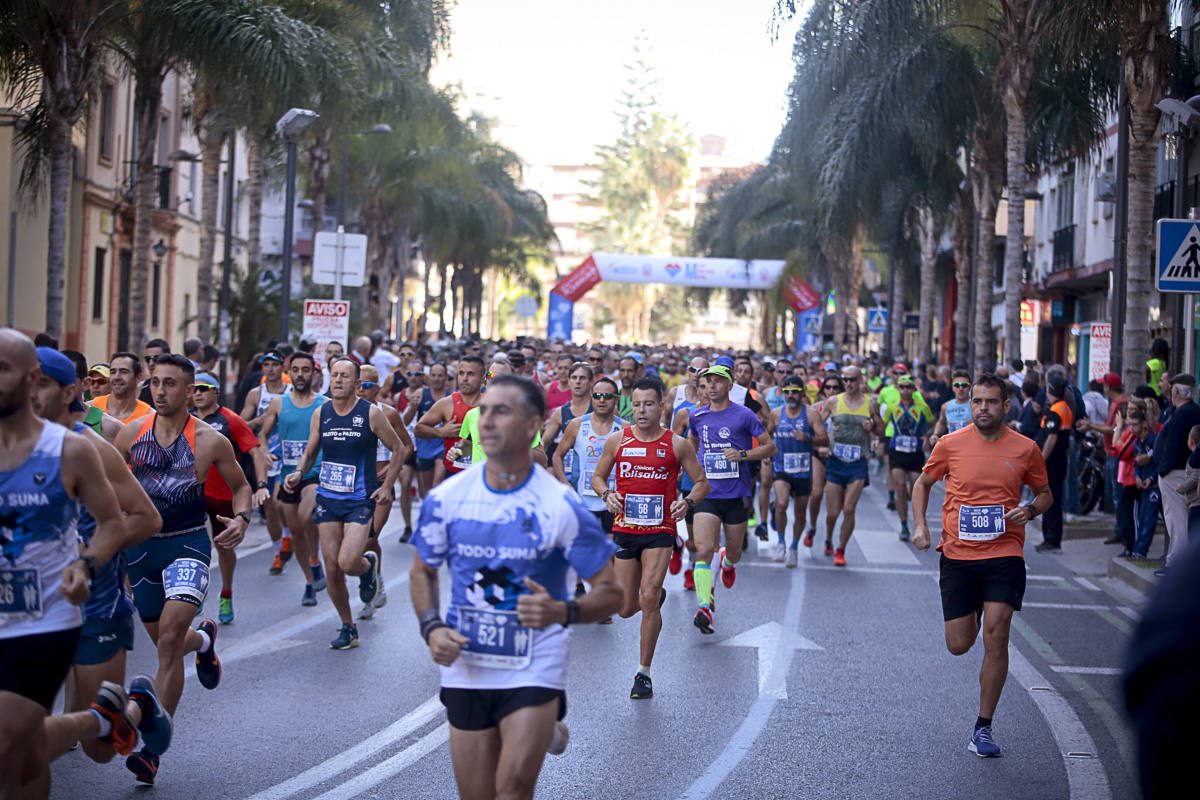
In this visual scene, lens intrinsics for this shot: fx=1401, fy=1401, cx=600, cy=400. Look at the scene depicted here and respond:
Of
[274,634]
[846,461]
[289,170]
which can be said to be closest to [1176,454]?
[846,461]

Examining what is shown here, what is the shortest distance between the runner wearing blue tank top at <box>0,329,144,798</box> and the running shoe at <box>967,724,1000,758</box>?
15.1ft

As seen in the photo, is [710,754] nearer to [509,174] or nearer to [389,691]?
[389,691]

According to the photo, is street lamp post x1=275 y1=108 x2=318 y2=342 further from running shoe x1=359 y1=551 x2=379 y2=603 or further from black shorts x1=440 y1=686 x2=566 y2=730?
black shorts x1=440 y1=686 x2=566 y2=730

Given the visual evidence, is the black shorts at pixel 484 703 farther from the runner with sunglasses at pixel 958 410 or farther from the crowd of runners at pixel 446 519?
the runner with sunglasses at pixel 958 410

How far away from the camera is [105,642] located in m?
5.88

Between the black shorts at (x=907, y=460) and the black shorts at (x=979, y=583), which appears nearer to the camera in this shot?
the black shorts at (x=979, y=583)

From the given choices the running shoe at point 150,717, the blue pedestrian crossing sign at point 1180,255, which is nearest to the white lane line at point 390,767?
Answer: the running shoe at point 150,717

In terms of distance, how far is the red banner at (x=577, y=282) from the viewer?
48188mm

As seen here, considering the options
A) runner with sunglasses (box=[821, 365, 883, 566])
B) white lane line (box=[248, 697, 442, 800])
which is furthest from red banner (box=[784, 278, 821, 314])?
white lane line (box=[248, 697, 442, 800])

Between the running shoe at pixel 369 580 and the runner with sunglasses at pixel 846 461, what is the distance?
224 inches

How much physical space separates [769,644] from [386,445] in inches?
124

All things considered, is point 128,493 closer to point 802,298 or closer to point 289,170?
point 289,170

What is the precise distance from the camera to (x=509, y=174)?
61969mm

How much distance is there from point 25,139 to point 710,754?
1787 centimetres
